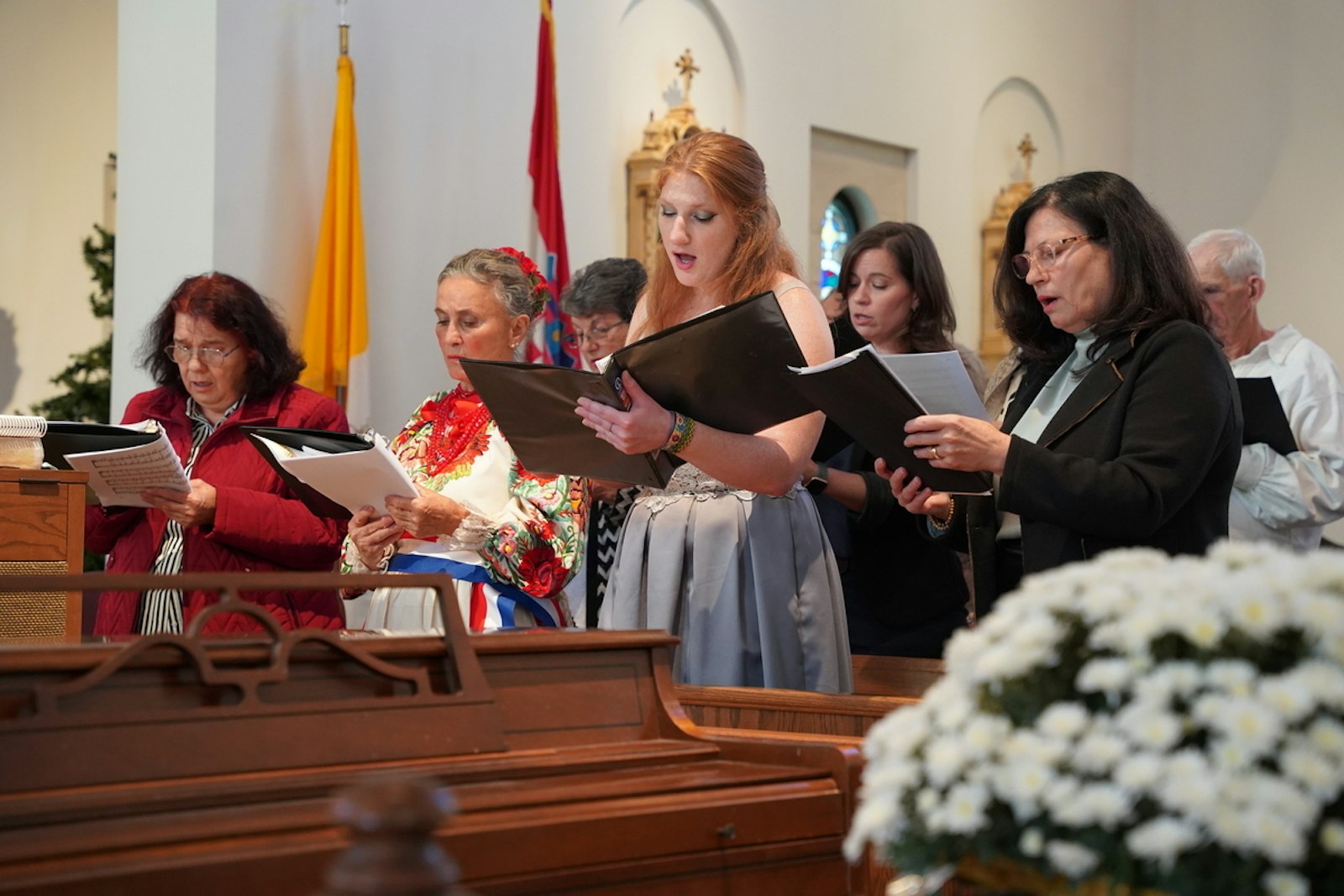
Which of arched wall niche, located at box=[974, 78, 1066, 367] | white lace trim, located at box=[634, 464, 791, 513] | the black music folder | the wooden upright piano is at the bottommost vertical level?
the wooden upright piano

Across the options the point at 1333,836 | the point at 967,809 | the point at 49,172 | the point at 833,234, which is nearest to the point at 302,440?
the point at 967,809

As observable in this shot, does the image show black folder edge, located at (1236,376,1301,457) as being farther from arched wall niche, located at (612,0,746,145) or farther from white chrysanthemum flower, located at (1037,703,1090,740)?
arched wall niche, located at (612,0,746,145)

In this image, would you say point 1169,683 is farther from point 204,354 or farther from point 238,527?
point 204,354

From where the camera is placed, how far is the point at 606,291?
428 cm

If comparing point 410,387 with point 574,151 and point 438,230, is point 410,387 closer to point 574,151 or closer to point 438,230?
point 438,230

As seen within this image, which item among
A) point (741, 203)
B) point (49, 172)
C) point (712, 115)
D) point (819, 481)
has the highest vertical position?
point (712, 115)

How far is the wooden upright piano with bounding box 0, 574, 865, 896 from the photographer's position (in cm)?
147

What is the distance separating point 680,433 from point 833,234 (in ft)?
19.2

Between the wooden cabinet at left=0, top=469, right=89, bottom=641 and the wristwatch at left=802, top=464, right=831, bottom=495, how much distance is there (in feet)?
4.89

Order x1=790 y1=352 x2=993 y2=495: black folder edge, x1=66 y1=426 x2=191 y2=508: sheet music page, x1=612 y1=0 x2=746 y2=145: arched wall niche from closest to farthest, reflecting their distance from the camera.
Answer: x1=790 y1=352 x2=993 y2=495: black folder edge, x1=66 y1=426 x2=191 y2=508: sheet music page, x1=612 y1=0 x2=746 y2=145: arched wall niche

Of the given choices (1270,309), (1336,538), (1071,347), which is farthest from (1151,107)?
(1071,347)

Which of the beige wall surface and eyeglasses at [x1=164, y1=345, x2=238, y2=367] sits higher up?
the beige wall surface

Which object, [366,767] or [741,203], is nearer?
[366,767]

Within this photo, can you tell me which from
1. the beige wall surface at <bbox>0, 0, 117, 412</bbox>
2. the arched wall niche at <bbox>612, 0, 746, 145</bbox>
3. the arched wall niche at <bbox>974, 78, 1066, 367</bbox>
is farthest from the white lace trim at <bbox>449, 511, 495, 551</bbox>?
the arched wall niche at <bbox>974, 78, 1066, 367</bbox>
